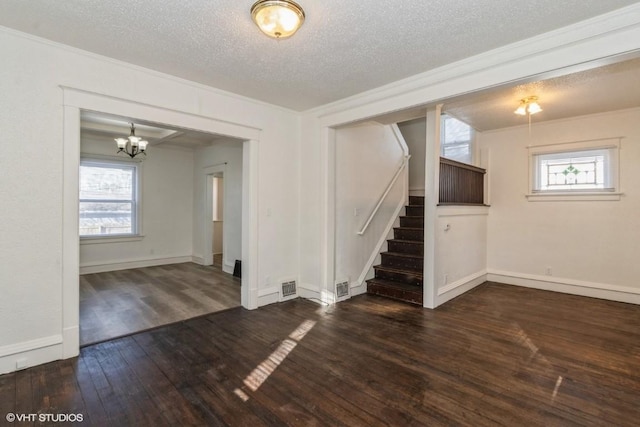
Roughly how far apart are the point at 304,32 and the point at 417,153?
4.93 m

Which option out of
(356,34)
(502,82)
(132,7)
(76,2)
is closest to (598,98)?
(502,82)

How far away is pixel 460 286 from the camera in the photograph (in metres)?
4.68

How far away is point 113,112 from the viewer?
2.87 metres

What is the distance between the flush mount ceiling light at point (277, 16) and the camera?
1.95 m

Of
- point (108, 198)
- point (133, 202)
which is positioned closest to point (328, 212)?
point (133, 202)

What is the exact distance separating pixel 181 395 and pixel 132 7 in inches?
106

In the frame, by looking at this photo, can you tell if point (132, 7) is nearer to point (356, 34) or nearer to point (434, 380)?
point (356, 34)

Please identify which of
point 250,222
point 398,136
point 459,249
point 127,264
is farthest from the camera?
point 127,264

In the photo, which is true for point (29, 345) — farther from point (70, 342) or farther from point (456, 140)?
point (456, 140)

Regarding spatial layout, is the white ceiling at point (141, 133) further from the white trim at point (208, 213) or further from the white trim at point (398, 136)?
the white trim at point (398, 136)

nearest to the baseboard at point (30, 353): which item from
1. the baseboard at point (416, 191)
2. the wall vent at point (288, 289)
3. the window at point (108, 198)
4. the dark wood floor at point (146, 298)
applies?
the dark wood floor at point (146, 298)

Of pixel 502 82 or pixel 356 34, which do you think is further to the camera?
pixel 502 82

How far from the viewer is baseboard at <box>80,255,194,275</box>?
6010 millimetres

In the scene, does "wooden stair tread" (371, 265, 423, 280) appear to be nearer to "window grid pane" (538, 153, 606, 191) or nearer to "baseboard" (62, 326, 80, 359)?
"window grid pane" (538, 153, 606, 191)
